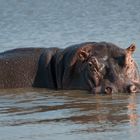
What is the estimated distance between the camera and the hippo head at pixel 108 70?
29.6 feet

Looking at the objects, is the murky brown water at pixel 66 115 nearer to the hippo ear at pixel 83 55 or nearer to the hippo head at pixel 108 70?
the hippo head at pixel 108 70

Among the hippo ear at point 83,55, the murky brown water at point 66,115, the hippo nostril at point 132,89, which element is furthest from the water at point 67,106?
the hippo ear at point 83,55

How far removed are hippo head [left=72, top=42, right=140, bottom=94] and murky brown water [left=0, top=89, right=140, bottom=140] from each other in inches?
6.9

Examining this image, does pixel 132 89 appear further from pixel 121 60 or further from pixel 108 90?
pixel 121 60

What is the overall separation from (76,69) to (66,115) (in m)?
1.91

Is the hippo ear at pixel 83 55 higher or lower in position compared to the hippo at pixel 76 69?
higher

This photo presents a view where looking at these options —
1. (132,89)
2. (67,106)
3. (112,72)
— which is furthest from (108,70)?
(67,106)

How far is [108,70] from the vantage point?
29.9 ft

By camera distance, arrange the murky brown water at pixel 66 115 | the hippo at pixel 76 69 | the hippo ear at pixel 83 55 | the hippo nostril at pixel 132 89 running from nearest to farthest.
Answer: the murky brown water at pixel 66 115 → the hippo nostril at pixel 132 89 → the hippo at pixel 76 69 → the hippo ear at pixel 83 55

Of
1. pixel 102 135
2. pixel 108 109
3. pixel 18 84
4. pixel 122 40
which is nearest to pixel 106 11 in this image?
pixel 122 40

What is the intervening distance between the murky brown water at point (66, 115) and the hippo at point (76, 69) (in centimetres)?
18

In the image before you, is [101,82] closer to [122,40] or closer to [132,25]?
[122,40]

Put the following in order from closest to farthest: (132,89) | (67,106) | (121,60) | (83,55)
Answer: (67,106) → (132,89) → (121,60) → (83,55)

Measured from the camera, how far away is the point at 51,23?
64.1 ft
